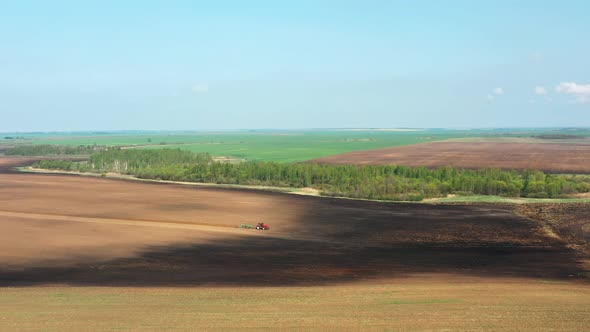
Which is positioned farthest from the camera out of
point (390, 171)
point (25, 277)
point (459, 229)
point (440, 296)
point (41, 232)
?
point (390, 171)

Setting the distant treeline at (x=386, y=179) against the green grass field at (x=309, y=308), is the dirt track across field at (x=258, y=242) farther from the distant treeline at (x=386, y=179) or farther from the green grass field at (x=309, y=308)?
the distant treeline at (x=386, y=179)

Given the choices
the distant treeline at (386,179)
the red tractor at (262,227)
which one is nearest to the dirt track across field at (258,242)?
the red tractor at (262,227)

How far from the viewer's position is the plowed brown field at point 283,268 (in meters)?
31.5

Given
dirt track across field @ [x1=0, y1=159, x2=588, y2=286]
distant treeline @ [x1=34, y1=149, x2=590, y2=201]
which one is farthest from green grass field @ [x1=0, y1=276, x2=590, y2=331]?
distant treeline @ [x1=34, y1=149, x2=590, y2=201]

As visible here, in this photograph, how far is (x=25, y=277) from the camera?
4250cm

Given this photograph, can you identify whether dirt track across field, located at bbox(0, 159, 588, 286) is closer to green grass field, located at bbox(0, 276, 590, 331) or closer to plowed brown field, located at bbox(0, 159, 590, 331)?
plowed brown field, located at bbox(0, 159, 590, 331)

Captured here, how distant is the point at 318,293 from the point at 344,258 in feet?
43.5

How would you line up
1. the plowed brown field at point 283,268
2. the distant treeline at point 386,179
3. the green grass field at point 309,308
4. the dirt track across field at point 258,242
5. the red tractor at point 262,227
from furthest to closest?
the distant treeline at point 386,179 → the red tractor at point 262,227 → the dirt track across field at point 258,242 → the plowed brown field at point 283,268 → the green grass field at point 309,308

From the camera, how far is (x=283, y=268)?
45938 mm

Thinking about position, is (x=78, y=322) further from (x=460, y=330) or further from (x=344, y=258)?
(x=344, y=258)

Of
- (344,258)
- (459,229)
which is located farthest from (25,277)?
(459,229)

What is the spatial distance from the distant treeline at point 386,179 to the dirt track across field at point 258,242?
946 cm

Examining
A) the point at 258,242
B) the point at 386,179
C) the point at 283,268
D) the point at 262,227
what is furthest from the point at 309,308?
the point at 386,179

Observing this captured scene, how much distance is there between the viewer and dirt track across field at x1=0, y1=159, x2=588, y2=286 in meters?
44.2
